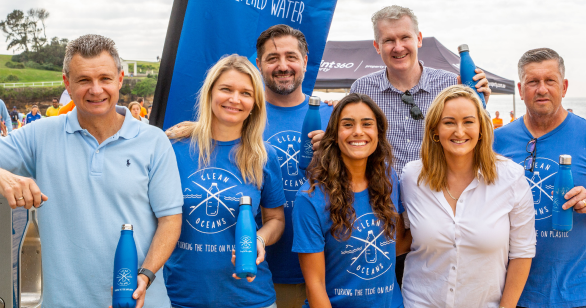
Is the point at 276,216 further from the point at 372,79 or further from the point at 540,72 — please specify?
the point at 540,72

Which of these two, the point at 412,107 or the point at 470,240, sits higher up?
the point at 412,107

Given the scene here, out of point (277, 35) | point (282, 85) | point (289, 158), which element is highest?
point (277, 35)

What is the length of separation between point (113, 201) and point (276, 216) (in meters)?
0.87

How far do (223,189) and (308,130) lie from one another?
2.19 ft

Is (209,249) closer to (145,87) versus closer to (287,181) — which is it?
(287,181)

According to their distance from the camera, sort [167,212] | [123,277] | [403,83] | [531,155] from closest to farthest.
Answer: [123,277] < [167,212] < [531,155] < [403,83]

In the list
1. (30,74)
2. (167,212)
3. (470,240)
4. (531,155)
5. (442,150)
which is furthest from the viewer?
(30,74)

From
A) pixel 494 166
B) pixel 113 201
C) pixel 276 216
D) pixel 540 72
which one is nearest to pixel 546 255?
pixel 494 166

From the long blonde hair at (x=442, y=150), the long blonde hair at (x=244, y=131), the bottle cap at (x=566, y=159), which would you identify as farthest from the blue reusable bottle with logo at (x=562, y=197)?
the long blonde hair at (x=244, y=131)

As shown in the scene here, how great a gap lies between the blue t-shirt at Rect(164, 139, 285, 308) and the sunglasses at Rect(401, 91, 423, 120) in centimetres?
143

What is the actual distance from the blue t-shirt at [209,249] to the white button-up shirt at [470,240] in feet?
2.90

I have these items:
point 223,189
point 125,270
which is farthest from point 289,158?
point 125,270

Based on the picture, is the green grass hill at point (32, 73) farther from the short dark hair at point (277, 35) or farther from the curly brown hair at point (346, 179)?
the curly brown hair at point (346, 179)

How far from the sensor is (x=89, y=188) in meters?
1.96
